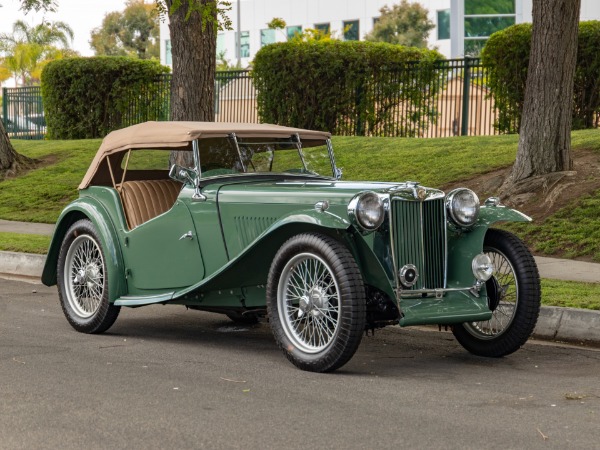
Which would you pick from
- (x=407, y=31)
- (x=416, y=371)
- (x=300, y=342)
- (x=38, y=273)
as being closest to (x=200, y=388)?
(x=300, y=342)

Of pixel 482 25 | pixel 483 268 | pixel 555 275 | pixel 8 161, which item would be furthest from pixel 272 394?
pixel 482 25

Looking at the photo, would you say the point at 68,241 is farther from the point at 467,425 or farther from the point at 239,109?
the point at 239,109

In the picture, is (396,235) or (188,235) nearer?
(396,235)

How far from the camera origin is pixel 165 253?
8.13m

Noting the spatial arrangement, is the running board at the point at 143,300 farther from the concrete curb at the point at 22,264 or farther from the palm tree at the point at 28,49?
the palm tree at the point at 28,49

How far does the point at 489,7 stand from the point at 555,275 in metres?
44.8

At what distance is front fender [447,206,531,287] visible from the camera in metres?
7.30

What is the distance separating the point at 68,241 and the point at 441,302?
10.9 feet

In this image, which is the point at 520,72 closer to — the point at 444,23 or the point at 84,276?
the point at 84,276

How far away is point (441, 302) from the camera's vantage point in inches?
281

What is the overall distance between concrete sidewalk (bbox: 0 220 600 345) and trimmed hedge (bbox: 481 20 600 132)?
25.2ft

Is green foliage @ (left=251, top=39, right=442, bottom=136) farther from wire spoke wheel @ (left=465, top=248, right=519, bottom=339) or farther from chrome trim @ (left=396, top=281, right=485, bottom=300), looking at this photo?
chrome trim @ (left=396, top=281, right=485, bottom=300)

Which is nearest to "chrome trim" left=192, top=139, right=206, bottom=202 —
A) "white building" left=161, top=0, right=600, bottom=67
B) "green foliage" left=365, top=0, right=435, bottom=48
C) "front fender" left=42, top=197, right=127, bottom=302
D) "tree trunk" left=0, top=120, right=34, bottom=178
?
"front fender" left=42, top=197, right=127, bottom=302

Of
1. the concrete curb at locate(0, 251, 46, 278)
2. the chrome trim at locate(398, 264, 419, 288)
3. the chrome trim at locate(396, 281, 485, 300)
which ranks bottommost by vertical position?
the concrete curb at locate(0, 251, 46, 278)
